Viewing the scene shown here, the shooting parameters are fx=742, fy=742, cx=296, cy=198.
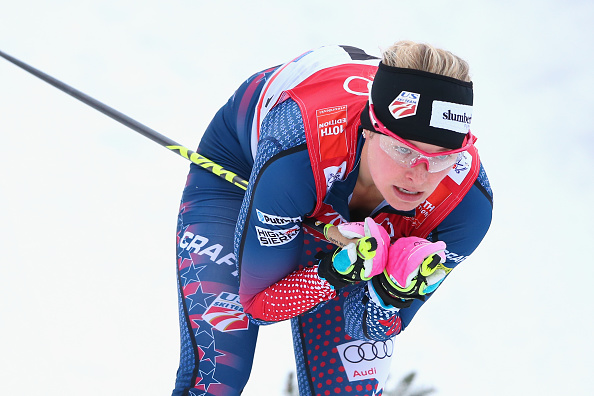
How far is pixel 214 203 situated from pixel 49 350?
1.13m

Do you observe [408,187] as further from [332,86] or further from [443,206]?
[332,86]

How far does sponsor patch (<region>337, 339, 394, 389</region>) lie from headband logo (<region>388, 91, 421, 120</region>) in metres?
0.90

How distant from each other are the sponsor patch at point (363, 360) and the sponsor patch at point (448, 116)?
0.89 m

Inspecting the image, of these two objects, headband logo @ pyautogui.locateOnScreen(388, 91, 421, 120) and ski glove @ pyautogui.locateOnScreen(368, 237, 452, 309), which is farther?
ski glove @ pyautogui.locateOnScreen(368, 237, 452, 309)

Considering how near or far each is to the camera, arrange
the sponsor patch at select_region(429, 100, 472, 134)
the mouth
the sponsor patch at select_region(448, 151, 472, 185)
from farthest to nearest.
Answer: the sponsor patch at select_region(448, 151, 472, 185)
the mouth
the sponsor patch at select_region(429, 100, 472, 134)

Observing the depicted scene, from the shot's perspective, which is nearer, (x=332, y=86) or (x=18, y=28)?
(x=332, y=86)

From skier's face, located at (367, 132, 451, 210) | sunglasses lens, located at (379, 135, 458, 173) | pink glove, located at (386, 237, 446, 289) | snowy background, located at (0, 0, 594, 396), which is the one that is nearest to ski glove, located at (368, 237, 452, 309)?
pink glove, located at (386, 237, 446, 289)

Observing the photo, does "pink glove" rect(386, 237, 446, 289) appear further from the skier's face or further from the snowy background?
the snowy background

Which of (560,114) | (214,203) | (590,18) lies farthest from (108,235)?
(590,18)

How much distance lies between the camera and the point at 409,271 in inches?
75.4

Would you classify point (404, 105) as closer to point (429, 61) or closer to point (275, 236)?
point (429, 61)

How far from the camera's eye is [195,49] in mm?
4512

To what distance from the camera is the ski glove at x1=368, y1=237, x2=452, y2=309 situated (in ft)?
6.26

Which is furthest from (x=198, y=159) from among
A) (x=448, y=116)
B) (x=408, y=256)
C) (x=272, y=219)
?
(x=448, y=116)
